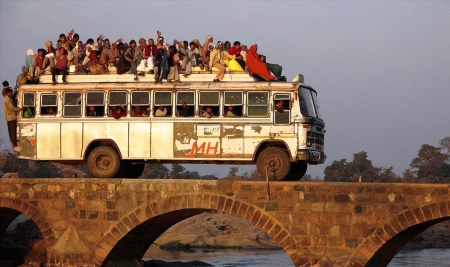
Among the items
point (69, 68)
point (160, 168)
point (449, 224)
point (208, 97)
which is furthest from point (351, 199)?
point (160, 168)

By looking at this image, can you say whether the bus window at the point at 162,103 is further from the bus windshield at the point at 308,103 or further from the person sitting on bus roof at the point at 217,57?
the bus windshield at the point at 308,103

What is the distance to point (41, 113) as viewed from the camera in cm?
2358

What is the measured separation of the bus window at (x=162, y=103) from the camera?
22797mm

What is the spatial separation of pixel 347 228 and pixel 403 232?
4.31 ft

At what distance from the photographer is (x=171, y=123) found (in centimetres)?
2264

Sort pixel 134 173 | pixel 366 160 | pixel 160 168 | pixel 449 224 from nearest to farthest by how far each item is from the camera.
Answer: pixel 134 173
pixel 449 224
pixel 366 160
pixel 160 168

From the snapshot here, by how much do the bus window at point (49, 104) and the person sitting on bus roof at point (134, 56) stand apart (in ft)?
7.19

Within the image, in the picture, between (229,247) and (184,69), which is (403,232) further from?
(229,247)

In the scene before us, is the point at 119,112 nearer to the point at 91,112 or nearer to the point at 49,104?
the point at 91,112

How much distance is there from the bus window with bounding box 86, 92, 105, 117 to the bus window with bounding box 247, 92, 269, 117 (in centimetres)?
398

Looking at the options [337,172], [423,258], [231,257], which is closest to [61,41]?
[231,257]

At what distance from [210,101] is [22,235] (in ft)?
40.8

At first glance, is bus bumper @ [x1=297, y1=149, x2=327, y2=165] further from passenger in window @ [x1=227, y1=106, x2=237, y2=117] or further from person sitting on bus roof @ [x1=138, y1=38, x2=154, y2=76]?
person sitting on bus roof @ [x1=138, y1=38, x2=154, y2=76]

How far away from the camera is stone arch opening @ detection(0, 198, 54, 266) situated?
77.6ft
